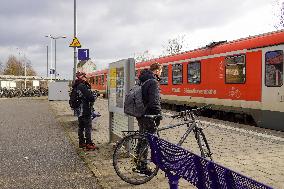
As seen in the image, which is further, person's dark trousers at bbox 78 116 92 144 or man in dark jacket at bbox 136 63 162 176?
person's dark trousers at bbox 78 116 92 144

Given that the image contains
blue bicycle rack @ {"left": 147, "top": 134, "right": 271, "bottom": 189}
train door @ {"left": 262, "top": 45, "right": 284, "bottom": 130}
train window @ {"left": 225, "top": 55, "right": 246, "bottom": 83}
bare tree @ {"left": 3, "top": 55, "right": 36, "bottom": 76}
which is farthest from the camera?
bare tree @ {"left": 3, "top": 55, "right": 36, "bottom": 76}

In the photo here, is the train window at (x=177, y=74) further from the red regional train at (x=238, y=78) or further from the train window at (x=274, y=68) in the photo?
the train window at (x=274, y=68)

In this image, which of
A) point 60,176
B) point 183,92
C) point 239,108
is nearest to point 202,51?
point 183,92

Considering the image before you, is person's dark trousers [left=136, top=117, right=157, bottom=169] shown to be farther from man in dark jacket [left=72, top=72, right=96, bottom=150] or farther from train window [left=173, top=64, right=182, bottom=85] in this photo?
train window [left=173, top=64, right=182, bottom=85]

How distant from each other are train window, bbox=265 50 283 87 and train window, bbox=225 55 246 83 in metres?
1.37

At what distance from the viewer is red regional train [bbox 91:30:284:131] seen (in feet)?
40.8

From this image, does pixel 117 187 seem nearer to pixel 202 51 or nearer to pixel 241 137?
pixel 241 137

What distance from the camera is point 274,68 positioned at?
12508 mm

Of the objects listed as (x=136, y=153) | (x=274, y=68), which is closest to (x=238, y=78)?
(x=274, y=68)

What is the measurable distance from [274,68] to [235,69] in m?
2.30

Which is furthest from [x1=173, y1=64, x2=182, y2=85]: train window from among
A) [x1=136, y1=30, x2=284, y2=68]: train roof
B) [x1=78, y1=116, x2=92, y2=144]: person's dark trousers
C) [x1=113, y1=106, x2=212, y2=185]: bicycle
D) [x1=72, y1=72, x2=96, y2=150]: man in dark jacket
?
[x1=113, y1=106, x2=212, y2=185]: bicycle

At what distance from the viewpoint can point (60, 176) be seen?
21.1 ft

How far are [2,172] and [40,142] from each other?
3.41 m

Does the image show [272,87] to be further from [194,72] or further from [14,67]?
[14,67]
